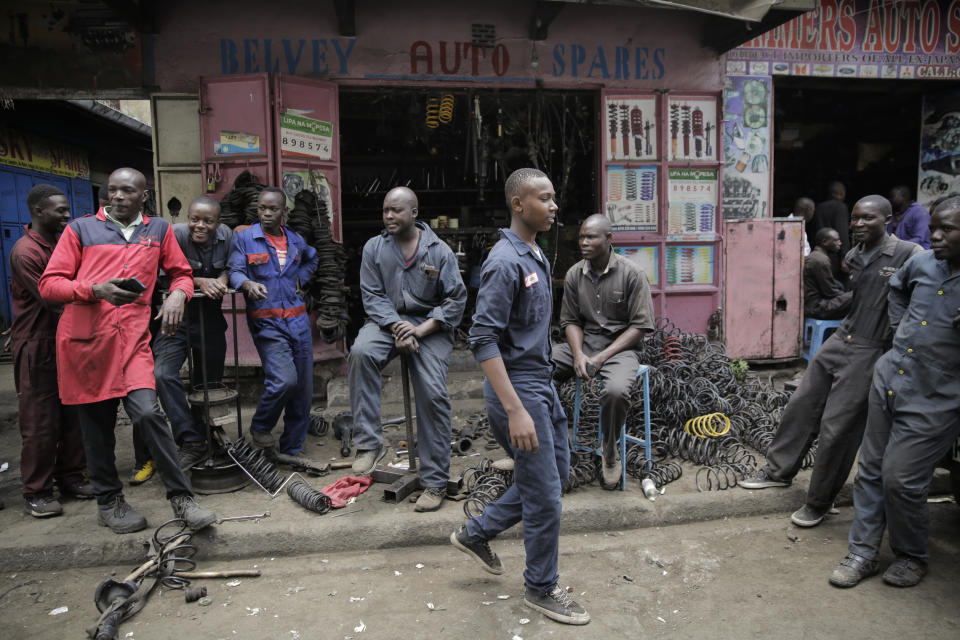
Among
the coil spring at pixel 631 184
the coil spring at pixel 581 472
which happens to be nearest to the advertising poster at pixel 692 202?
the coil spring at pixel 631 184

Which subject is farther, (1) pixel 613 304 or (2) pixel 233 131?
(2) pixel 233 131

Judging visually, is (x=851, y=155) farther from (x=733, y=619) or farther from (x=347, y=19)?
(x=733, y=619)

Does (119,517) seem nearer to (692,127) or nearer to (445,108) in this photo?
(445,108)

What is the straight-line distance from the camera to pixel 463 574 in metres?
3.52

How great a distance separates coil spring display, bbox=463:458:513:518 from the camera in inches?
157

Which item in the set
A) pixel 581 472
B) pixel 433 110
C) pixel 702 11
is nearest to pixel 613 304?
pixel 581 472

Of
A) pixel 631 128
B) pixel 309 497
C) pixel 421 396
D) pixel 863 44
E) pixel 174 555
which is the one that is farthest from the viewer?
pixel 863 44

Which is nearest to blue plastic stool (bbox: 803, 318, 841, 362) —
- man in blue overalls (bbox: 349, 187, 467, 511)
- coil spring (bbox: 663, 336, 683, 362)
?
coil spring (bbox: 663, 336, 683, 362)

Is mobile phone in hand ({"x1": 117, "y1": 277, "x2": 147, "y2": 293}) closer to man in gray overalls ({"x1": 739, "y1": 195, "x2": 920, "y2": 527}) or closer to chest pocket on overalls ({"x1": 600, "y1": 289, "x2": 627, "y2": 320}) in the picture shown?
chest pocket on overalls ({"x1": 600, "y1": 289, "x2": 627, "y2": 320})

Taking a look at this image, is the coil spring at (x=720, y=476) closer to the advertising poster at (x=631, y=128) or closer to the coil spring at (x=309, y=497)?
the coil spring at (x=309, y=497)

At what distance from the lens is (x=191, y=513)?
369 centimetres

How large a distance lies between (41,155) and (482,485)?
10.9 meters

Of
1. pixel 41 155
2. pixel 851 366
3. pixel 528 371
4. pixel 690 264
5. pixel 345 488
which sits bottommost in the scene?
pixel 345 488

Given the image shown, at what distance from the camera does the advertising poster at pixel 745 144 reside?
741 centimetres
